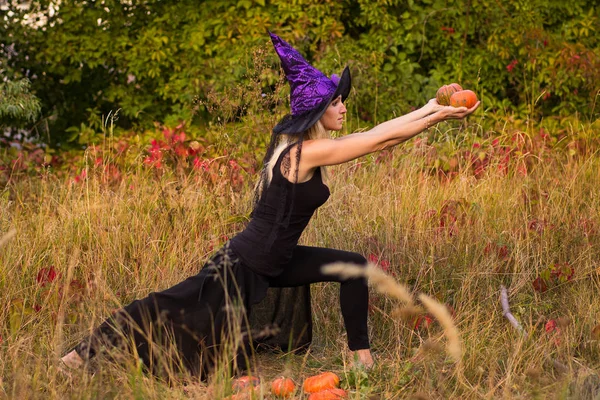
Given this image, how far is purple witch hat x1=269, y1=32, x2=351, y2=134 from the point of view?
374 centimetres

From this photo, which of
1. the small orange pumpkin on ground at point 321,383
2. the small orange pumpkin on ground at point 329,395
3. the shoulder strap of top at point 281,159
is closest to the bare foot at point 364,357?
the small orange pumpkin on ground at point 321,383

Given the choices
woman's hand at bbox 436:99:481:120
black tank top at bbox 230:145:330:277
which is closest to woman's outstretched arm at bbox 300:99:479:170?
woman's hand at bbox 436:99:481:120

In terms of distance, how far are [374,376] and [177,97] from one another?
17.4 feet

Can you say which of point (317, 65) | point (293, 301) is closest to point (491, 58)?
point (317, 65)

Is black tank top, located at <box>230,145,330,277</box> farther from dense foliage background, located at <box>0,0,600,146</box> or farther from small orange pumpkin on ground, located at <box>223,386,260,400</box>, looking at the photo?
dense foliage background, located at <box>0,0,600,146</box>

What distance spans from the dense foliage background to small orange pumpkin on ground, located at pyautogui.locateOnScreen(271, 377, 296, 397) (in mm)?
4749

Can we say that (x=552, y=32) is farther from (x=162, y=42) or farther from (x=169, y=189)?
(x=169, y=189)

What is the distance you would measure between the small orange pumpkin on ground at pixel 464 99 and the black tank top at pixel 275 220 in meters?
0.65

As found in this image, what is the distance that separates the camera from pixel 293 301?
4184 mm

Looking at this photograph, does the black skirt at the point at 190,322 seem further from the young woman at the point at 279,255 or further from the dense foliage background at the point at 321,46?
the dense foliage background at the point at 321,46

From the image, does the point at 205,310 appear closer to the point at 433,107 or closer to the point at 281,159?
the point at 281,159

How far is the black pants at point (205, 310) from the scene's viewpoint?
12.0 ft

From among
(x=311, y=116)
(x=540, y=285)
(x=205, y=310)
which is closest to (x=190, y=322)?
(x=205, y=310)

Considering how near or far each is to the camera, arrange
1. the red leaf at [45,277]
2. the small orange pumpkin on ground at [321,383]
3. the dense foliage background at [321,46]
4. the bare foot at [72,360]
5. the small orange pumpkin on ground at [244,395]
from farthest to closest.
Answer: the dense foliage background at [321,46] → the red leaf at [45,277] → the bare foot at [72,360] → the small orange pumpkin on ground at [321,383] → the small orange pumpkin on ground at [244,395]
